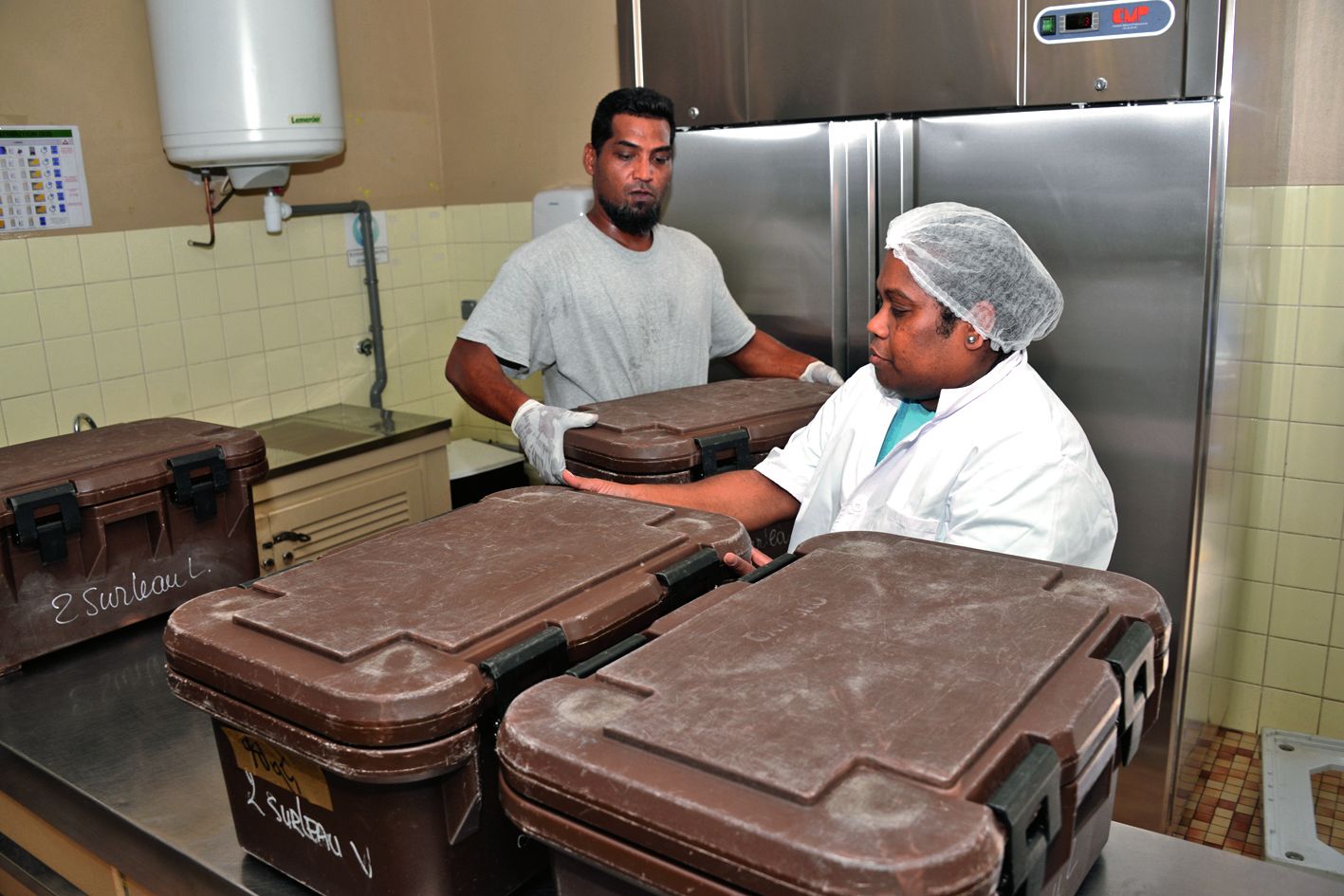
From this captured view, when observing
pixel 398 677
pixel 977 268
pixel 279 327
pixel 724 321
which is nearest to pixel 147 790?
pixel 398 677

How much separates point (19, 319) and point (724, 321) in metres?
1.89

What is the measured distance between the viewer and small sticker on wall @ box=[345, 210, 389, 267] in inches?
148

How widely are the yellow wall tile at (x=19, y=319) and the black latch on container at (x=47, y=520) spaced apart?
5.56 feet

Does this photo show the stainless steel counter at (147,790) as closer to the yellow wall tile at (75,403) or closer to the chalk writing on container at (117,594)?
the chalk writing on container at (117,594)

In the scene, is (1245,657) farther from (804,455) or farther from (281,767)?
(281,767)

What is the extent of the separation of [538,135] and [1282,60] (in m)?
2.26

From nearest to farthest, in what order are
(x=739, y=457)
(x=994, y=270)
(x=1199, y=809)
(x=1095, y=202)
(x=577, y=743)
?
(x=577, y=743) < (x=994, y=270) < (x=739, y=457) < (x=1095, y=202) < (x=1199, y=809)

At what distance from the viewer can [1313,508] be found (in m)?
2.73

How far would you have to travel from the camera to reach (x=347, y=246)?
375cm

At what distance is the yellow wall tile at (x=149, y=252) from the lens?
3.20 metres

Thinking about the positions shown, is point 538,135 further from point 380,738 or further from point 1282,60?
point 380,738

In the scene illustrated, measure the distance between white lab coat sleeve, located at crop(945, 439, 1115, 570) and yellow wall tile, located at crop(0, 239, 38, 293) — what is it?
102 inches

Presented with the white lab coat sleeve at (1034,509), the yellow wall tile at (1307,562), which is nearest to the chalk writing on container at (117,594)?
the white lab coat sleeve at (1034,509)

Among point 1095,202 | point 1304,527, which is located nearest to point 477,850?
point 1095,202
